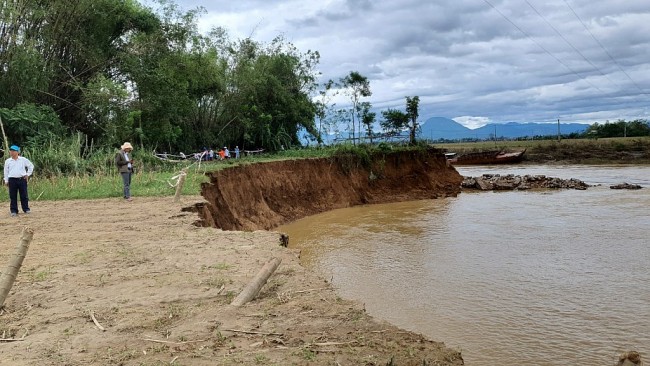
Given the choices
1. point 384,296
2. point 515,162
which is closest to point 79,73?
point 384,296

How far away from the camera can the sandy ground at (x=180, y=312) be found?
4.43m

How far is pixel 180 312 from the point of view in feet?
18.2

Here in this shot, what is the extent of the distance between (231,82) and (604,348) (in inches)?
1074

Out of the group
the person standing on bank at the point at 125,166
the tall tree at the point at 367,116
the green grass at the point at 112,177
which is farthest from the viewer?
the tall tree at the point at 367,116

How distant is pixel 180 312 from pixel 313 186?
1824 centimetres

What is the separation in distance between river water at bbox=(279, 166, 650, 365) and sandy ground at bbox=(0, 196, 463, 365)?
1.75 metres

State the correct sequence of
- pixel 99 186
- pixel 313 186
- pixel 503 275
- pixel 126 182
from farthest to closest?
pixel 313 186
pixel 99 186
pixel 126 182
pixel 503 275

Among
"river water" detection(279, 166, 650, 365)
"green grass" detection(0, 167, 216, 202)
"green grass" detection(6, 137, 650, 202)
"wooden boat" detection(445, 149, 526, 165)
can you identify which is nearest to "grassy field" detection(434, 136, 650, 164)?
"wooden boat" detection(445, 149, 526, 165)

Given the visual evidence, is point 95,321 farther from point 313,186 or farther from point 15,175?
point 313,186

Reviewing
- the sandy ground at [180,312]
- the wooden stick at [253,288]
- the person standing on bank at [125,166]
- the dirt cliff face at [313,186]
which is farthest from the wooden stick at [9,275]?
the person standing on bank at [125,166]

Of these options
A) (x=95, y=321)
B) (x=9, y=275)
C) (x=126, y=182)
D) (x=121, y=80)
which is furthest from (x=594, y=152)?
(x=9, y=275)

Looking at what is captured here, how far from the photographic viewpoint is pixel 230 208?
16.8 m

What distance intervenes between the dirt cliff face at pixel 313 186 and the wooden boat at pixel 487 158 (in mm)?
24819

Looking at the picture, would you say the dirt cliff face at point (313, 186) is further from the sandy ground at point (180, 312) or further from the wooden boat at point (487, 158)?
the wooden boat at point (487, 158)
